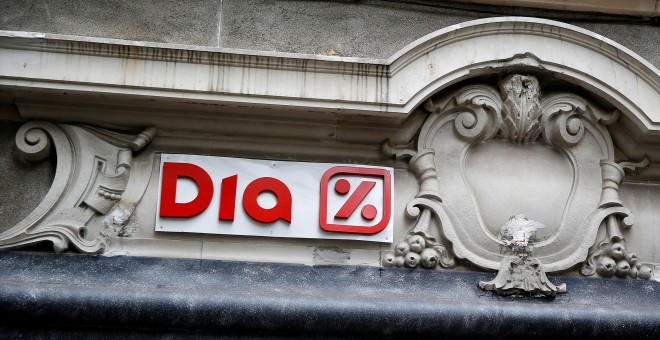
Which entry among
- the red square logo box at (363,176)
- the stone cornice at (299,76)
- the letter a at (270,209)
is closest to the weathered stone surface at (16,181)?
the stone cornice at (299,76)

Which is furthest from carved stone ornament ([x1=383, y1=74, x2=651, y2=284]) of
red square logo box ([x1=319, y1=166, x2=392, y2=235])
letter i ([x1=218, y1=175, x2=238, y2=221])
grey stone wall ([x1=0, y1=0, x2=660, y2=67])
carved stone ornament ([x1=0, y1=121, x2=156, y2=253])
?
carved stone ornament ([x1=0, y1=121, x2=156, y2=253])

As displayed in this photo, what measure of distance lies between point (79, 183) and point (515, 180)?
8.81ft

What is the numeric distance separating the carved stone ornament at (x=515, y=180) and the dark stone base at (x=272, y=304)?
228 mm

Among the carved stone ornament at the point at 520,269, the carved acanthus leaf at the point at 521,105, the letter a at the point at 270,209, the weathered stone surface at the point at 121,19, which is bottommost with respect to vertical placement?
the carved stone ornament at the point at 520,269

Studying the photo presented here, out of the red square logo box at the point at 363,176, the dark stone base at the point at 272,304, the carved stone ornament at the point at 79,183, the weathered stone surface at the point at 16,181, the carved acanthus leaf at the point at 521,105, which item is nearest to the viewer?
the dark stone base at the point at 272,304

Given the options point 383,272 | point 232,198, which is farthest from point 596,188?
point 232,198

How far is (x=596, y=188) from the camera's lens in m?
5.88

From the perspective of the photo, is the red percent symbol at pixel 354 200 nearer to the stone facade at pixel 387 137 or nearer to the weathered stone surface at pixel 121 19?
the stone facade at pixel 387 137

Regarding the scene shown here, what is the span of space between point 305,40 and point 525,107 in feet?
4.79

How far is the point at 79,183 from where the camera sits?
5.48 m

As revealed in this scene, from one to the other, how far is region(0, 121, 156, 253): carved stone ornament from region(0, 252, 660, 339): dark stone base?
13 cm

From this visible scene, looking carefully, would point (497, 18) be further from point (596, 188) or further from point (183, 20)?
point (183, 20)

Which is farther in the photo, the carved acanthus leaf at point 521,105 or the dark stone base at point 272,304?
the carved acanthus leaf at point 521,105

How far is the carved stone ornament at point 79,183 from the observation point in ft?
17.6
